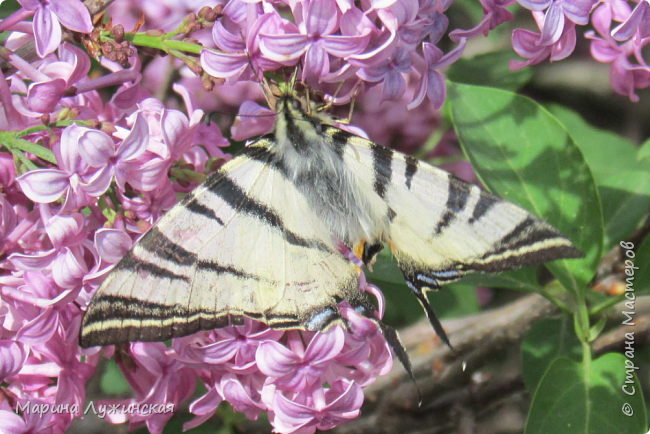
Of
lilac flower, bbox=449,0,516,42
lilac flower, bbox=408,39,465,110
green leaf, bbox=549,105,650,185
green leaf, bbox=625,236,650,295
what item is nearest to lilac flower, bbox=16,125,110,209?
lilac flower, bbox=408,39,465,110

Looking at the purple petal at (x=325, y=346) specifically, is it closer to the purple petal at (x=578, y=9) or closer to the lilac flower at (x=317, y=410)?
the lilac flower at (x=317, y=410)

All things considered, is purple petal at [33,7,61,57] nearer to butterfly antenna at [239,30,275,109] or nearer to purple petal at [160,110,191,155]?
purple petal at [160,110,191,155]

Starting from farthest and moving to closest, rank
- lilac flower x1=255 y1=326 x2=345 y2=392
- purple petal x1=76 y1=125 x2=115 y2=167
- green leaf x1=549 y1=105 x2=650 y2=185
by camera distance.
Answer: green leaf x1=549 y1=105 x2=650 y2=185, lilac flower x1=255 y1=326 x2=345 y2=392, purple petal x1=76 y1=125 x2=115 y2=167

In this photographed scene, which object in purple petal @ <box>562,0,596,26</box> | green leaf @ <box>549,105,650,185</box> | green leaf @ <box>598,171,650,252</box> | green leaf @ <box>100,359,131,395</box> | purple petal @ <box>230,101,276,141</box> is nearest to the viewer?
purple petal @ <box>562,0,596,26</box>

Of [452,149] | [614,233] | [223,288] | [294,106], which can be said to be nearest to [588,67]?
Answer: [452,149]

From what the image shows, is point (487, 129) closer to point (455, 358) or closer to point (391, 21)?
point (391, 21)

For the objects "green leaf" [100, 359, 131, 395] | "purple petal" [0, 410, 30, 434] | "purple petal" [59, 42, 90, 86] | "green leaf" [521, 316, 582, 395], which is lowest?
"green leaf" [100, 359, 131, 395]

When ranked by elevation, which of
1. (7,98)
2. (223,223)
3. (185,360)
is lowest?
(185,360)
